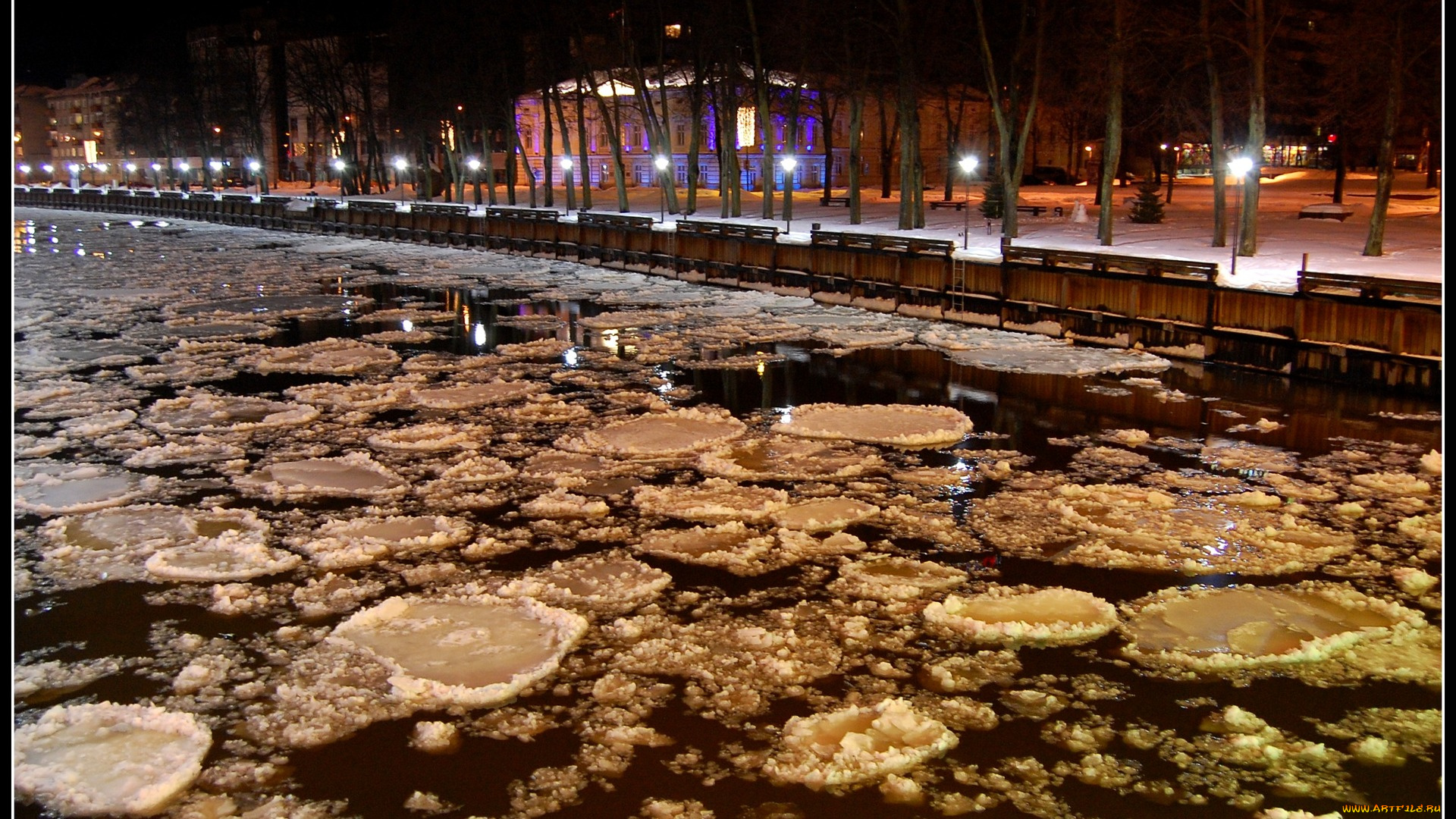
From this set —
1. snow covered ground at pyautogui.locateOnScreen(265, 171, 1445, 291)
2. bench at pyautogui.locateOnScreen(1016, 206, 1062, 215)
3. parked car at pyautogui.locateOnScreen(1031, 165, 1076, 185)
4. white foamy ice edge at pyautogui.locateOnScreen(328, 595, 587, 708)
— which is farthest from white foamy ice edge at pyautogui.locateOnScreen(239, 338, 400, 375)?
parked car at pyautogui.locateOnScreen(1031, 165, 1076, 185)

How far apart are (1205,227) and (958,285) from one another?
690 inches

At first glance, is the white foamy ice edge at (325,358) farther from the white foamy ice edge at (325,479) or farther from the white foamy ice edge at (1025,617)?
the white foamy ice edge at (1025,617)

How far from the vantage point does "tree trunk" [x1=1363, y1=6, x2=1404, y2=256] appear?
1037 inches

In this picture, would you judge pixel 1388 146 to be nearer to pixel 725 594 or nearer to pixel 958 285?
pixel 958 285

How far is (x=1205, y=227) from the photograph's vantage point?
130 ft

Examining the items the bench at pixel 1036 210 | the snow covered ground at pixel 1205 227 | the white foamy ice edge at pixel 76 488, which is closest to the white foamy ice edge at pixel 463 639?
the white foamy ice edge at pixel 76 488

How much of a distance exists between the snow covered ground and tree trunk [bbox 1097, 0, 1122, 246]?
0.70 m

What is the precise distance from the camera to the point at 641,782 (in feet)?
22.8

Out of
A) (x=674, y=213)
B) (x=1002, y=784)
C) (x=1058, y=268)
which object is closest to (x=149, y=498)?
(x=1002, y=784)

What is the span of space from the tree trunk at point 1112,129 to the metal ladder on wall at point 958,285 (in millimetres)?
8854

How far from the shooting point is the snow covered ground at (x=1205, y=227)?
84.9 feet

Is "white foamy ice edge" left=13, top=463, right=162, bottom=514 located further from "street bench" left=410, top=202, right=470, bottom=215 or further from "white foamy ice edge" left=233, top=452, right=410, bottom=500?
"street bench" left=410, top=202, right=470, bottom=215

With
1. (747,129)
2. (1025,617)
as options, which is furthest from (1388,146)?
(747,129)

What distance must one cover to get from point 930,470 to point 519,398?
22.7 feet
